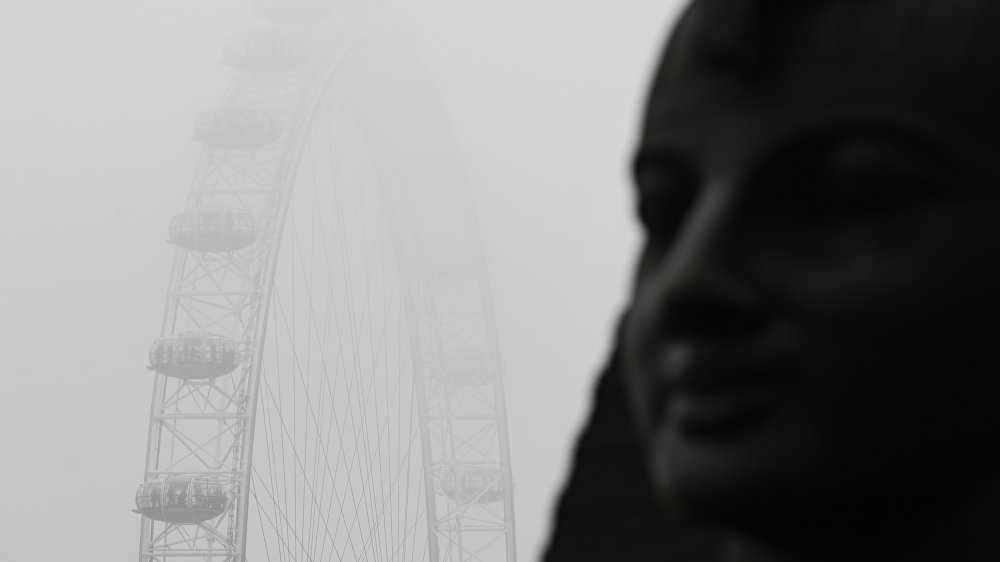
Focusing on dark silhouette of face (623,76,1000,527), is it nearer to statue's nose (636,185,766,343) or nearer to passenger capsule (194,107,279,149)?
statue's nose (636,185,766,343)

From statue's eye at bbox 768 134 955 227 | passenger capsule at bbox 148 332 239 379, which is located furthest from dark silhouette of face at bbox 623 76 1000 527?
passenger capsule at bbox 148 332 239 379

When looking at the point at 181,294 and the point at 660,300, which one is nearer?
the point at 660,300

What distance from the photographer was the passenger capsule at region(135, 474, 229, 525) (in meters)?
26.7

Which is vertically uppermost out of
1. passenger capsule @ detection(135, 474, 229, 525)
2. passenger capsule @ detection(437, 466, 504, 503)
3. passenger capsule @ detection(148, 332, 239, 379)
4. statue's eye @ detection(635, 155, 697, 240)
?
passenger capsule @ detection(148, 332, 239, 379)

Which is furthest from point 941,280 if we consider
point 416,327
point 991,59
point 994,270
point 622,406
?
point 416,327

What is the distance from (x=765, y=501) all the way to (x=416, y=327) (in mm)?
35418

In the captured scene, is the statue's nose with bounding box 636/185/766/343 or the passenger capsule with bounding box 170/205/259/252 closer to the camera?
the statue's nose with bounding box 636/185/766/343

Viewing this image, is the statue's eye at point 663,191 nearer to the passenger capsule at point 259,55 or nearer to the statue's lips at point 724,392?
the statue's lips at point 724,392

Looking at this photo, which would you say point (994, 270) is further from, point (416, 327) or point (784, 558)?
point (416, 327)

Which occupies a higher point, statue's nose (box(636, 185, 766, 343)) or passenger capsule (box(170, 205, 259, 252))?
passenger capsule (box(170, 205, 259, 252))

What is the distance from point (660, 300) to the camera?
4.30 feet

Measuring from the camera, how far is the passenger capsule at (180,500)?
2673cm

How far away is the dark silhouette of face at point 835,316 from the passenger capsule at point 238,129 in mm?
28424

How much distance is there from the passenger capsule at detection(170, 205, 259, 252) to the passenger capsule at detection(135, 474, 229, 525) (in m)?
4.51
